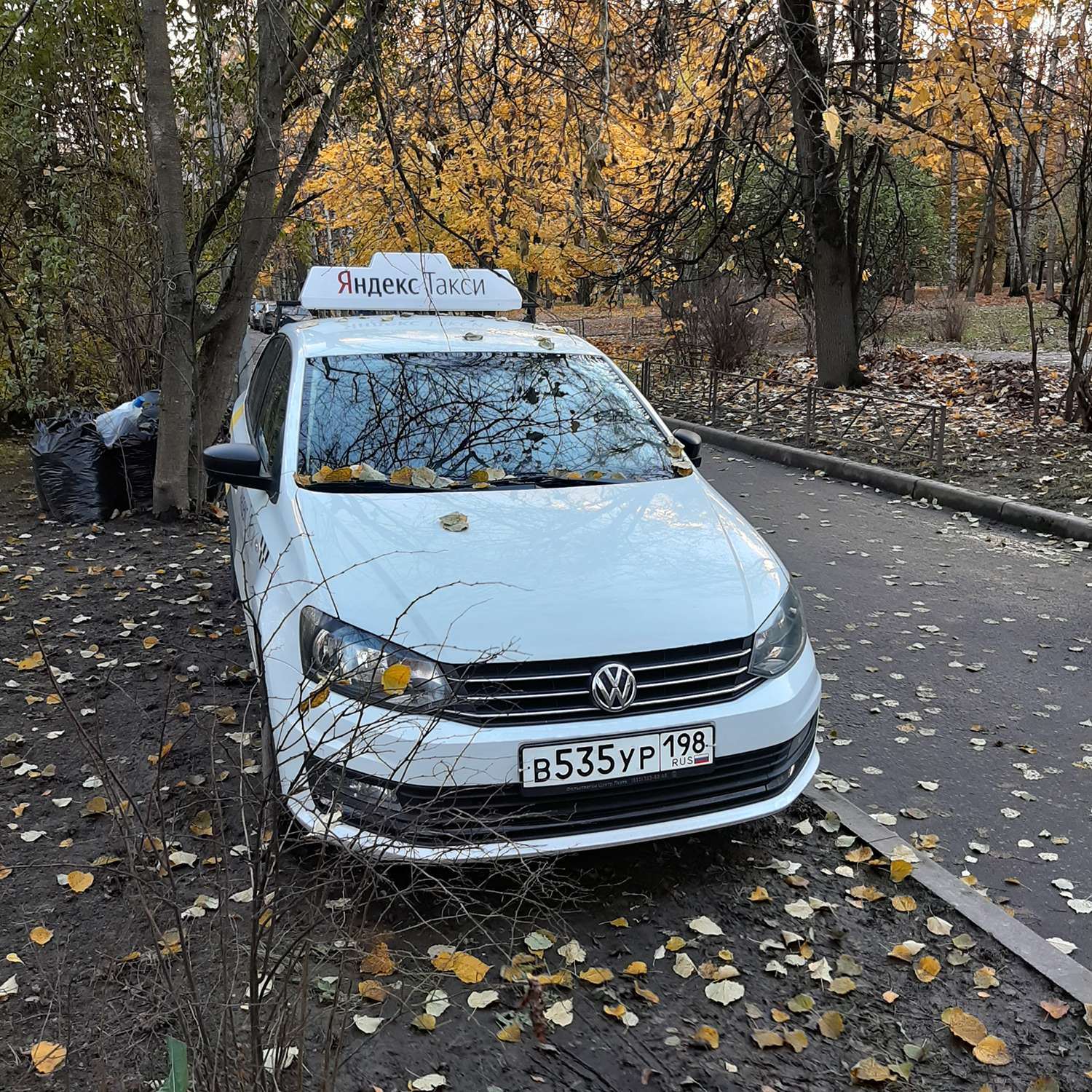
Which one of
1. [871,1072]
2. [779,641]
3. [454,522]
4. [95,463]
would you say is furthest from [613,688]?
[95,463]

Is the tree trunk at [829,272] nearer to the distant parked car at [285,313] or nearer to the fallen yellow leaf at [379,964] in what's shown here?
the distant parked car at [285,313]

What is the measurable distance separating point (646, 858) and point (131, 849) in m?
2.18

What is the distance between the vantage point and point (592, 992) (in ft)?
9.66

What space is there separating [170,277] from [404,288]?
2936 mm

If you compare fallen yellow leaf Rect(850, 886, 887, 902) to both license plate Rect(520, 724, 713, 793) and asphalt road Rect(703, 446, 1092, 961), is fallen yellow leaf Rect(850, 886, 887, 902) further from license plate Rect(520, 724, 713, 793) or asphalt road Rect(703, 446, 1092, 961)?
license plate Rect(520, 724, 713, 793)

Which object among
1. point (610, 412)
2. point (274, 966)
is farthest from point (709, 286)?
point (274, 966)

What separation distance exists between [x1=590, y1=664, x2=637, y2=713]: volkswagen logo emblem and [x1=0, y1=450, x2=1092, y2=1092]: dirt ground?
0.57 metres

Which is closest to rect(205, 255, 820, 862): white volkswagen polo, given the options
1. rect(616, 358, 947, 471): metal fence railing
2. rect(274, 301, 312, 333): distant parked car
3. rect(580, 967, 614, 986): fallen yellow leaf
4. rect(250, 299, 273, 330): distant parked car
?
rect(580, 967, 614, 986): fallen yellow leaf

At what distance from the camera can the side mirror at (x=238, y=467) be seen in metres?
4.20

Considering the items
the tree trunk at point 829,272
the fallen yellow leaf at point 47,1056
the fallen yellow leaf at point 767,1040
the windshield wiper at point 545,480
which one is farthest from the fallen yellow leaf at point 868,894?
the tree trunk at point 829,272

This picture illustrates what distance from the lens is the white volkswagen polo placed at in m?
3.02

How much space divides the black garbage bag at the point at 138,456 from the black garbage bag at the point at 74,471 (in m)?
0.08

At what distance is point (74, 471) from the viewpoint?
27.0 ft

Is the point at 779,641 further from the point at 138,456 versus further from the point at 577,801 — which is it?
the point at 138,456
